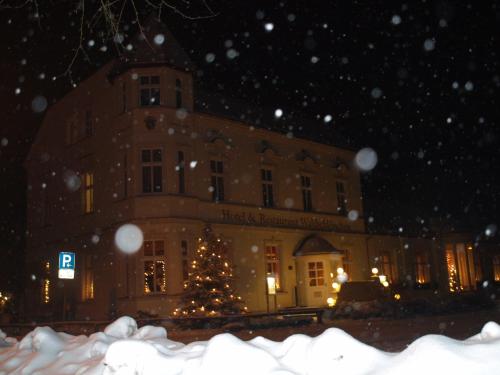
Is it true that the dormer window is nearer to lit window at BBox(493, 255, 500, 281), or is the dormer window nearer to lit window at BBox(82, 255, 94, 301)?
lit window at BBox(82, 255, 94, 301)

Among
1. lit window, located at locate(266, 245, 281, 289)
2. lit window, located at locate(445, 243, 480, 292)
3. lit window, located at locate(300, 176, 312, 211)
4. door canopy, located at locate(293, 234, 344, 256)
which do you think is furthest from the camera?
lit window, located at locate(445, 243, 480, 292)

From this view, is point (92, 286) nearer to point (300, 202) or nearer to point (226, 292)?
point (226, 292)

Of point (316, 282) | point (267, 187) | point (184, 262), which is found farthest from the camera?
point (267, 187)

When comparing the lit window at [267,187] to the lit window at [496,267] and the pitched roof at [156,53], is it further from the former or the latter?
the lit window at [496,267]

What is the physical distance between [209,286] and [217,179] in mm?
6318

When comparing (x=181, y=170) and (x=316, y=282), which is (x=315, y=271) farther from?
(x=181, y=170)

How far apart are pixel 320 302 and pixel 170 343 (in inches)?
848

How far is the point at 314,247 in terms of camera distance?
27.0 meters

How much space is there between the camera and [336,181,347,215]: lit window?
3133 centimetres

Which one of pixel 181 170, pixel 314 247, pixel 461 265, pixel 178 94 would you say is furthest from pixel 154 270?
pixel 461 265

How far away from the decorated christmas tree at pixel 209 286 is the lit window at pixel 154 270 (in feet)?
4.11

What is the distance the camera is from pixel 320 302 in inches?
1056

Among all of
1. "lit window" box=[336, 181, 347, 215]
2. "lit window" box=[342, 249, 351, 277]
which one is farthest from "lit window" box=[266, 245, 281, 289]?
"lit window" box=[336, 181, 347, 215]

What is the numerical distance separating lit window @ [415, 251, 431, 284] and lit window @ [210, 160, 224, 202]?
18019mm
